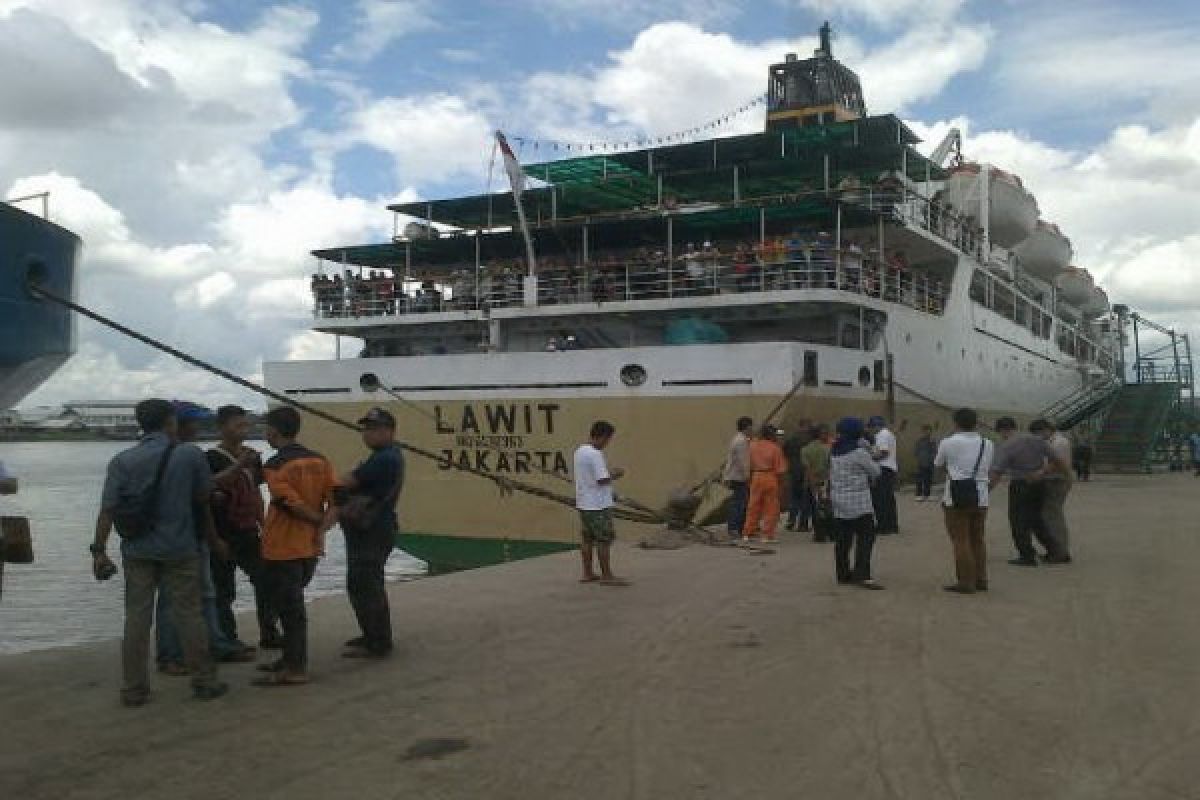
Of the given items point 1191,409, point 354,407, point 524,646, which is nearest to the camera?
point 524,646

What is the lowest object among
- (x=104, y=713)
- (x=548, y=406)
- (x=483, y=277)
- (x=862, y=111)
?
(x=104, y=713)

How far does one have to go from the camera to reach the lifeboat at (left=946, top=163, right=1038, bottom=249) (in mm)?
26766

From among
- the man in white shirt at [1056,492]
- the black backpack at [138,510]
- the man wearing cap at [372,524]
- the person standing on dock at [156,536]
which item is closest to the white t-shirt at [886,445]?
the man in white shirt at [1056,492]

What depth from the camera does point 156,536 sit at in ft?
16.3

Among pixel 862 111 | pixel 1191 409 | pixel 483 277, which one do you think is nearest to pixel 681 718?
pixel 483 277

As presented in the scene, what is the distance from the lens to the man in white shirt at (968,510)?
780 centimetres

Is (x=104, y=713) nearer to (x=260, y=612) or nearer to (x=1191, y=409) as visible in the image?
(x=260, y=612)

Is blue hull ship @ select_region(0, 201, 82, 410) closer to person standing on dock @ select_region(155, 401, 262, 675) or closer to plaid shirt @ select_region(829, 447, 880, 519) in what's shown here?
person standing on dock @ select_region(155, 401, 262, 675)

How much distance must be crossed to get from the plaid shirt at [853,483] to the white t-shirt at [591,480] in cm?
179

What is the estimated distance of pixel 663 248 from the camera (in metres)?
19.0

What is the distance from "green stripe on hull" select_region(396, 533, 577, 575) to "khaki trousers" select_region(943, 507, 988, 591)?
7.41 m

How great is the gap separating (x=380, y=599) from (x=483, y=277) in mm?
12622

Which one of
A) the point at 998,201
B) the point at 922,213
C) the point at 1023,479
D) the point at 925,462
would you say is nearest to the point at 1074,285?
the point at 998,201

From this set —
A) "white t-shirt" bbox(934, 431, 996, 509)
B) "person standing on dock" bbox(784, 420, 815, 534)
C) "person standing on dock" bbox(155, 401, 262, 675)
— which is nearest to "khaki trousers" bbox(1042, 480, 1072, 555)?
"white t-shirt" bbox(934, 431, 996, 509)
